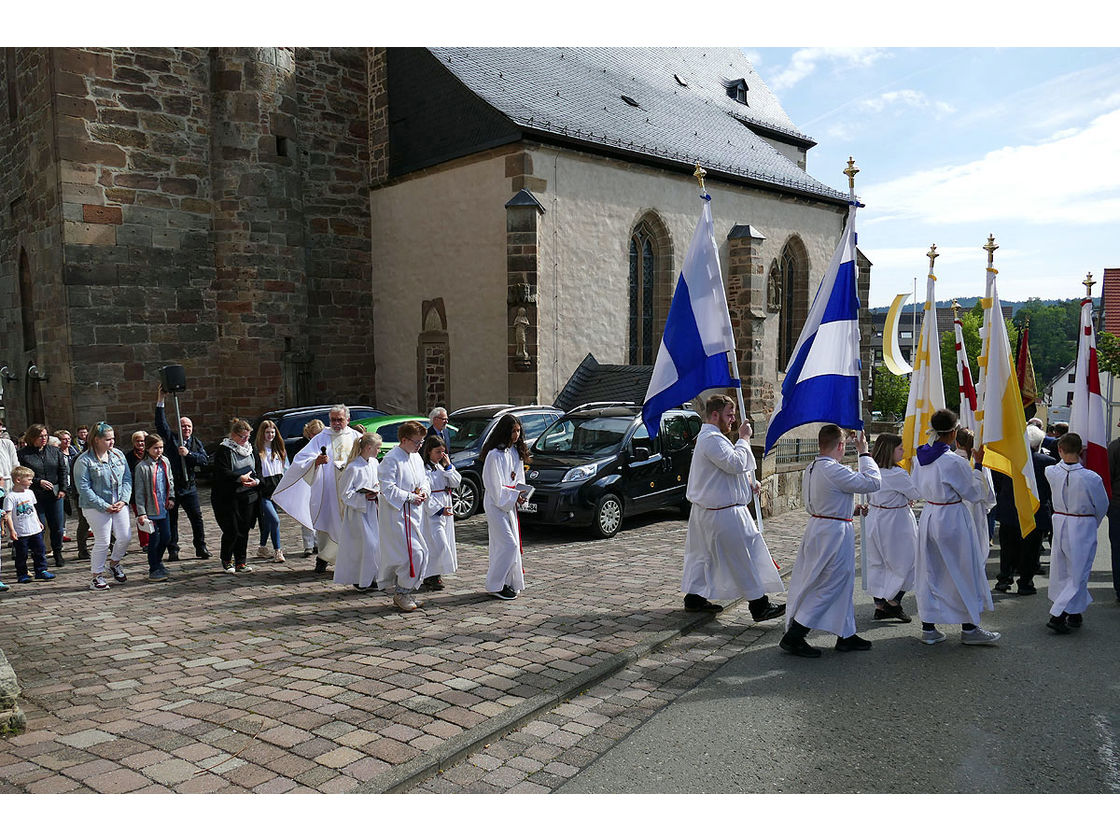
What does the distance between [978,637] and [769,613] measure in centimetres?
166

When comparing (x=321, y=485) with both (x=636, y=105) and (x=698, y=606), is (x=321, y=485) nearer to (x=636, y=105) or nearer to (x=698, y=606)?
(x=698, y=606)

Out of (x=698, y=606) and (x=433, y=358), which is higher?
(x=433, y=358)

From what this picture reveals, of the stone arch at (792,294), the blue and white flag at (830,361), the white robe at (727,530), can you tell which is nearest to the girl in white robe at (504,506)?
the white robe at (727,530)

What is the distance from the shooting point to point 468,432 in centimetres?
1436

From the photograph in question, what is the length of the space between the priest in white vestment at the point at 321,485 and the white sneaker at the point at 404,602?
A: 1.83 m

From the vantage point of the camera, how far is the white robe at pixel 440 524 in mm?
8172

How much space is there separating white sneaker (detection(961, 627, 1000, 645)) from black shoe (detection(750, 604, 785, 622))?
148cm

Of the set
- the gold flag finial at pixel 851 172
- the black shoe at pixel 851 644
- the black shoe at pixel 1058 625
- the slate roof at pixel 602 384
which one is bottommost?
the black shoe at pixel 1058 625

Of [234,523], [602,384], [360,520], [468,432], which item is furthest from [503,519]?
[602,384]

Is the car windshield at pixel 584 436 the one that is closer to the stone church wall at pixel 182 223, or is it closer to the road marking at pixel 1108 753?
the road marking at pixel 1108 753

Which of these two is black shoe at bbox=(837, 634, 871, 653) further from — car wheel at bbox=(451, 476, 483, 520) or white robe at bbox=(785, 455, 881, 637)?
car wheel at bbox=(451, 476, 483, 520)

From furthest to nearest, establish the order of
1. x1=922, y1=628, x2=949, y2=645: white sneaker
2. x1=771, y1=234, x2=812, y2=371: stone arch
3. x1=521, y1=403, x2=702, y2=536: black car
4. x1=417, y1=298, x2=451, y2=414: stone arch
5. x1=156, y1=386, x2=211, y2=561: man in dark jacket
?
x1=771, y1=234, x2=812, y2=371: stone arch
x1=417, y1=298, x2=451, y2=414: stone arch
x1=521, y1=403, x2=702, y2=536: black car
x1=156, y1=386, x2=211, y2=561: man in dark jacket
x1=922, y1=628, x2=949, y2=645: white sneaker

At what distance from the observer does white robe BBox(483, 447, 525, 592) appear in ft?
25.9

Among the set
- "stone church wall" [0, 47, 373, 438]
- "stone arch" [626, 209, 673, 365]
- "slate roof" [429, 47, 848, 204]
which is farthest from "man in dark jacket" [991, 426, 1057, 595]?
"stone church wall" [0, 47, 373, 438]
